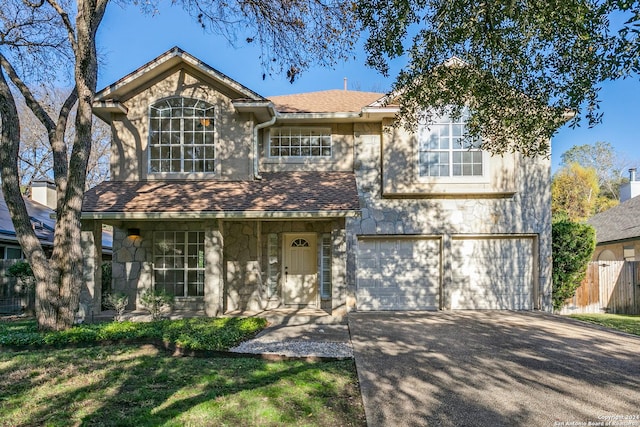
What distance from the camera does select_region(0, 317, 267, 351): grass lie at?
7.38 meters

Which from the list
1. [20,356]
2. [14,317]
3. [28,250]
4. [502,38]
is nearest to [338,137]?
[502,38]

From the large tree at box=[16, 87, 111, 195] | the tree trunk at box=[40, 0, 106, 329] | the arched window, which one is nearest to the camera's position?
the tree trunk at box=[40, 0, 106, 329]

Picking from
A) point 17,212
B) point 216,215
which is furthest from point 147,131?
point 17,212

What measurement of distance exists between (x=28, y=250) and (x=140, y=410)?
5.94 m

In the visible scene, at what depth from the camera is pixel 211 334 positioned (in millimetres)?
7891

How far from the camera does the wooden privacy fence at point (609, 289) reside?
13750 millimetres

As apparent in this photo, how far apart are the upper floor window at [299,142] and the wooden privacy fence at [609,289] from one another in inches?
374

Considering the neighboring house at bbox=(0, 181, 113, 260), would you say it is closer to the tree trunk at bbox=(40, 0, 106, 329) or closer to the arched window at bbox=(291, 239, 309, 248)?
the tree trunk at bbox=(40, 0, 106, 329)

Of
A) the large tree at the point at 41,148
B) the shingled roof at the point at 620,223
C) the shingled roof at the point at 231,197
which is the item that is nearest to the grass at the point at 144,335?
the shingled roof at the point at 231,197

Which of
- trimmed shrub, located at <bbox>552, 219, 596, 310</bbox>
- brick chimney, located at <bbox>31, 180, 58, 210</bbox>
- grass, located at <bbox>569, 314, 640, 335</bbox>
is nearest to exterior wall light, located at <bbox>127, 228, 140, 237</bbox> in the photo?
brick chimney, located at <bbox>31, 180, 58, 210</bbox>

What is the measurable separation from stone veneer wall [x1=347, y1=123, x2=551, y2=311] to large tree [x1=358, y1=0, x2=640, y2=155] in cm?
418

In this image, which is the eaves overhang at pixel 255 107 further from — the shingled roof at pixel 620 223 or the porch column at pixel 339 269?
the shingled roof at pixel 620 223

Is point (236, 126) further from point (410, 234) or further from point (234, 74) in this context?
point (410, 234)

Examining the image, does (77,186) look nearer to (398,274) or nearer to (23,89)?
(23,89)
